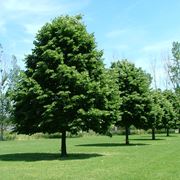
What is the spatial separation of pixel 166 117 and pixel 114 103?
36.9m

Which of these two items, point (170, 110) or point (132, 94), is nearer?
point (132, 94)

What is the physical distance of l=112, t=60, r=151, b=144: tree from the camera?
43.8 meters

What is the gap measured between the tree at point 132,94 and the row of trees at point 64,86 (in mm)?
14014

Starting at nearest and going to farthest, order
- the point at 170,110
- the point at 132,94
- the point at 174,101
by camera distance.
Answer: the point at 132,94 < the point at 170,110 < the point at 174,101

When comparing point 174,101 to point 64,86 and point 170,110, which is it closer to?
point 170,110

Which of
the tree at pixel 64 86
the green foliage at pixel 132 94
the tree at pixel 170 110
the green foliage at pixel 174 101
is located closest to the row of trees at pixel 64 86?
the tree at pixel 64 86

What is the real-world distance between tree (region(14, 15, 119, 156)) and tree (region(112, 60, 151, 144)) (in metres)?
14.3

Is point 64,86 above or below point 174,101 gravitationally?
below

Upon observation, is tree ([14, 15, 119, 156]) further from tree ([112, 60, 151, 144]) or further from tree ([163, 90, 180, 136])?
tree ([163, 90, 180, 136])

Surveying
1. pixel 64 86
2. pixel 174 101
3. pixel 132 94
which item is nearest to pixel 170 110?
pixel 174 101

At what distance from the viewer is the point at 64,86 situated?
27062 millimetres

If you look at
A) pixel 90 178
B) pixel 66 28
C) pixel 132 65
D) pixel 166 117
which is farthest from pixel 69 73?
pixel 166 117

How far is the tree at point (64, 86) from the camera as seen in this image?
26844 millimetres

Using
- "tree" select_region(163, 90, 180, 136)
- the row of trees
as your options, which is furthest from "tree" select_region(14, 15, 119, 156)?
"tree" select_region(163, 90, 180, 136)
